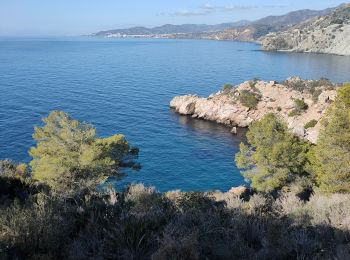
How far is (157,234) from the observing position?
27.4 feet

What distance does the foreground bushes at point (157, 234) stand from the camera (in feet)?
24.6

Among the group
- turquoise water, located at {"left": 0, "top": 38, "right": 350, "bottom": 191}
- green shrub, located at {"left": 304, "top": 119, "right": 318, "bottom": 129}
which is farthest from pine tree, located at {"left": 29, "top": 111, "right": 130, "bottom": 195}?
green shrub, located at {"left": 304, "top": 119, "right": 318, "bottom": 129}

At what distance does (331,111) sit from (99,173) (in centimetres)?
1647

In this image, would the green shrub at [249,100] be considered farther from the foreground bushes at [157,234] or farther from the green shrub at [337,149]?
the foreground bushes at [157,234]

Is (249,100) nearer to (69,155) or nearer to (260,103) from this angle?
(260,103)

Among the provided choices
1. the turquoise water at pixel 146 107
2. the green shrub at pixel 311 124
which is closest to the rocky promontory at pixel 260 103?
the green shrub at pixel 311 124

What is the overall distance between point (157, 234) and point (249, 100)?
63156mm

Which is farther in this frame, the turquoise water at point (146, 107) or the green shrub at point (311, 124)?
the green shrub at point (311, 124)

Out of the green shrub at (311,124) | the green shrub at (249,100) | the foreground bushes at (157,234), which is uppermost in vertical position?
the foreground bushes at (157,234)

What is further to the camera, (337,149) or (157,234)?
(337,149)

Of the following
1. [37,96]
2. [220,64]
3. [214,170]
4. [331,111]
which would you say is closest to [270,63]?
[220,64]

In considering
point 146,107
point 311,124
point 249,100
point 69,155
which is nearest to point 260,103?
point 249,100

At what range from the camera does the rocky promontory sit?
212ft

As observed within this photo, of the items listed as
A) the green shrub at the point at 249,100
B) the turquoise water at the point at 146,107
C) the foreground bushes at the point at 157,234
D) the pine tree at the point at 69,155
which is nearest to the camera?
the foreground bushes at the point at 157,234
